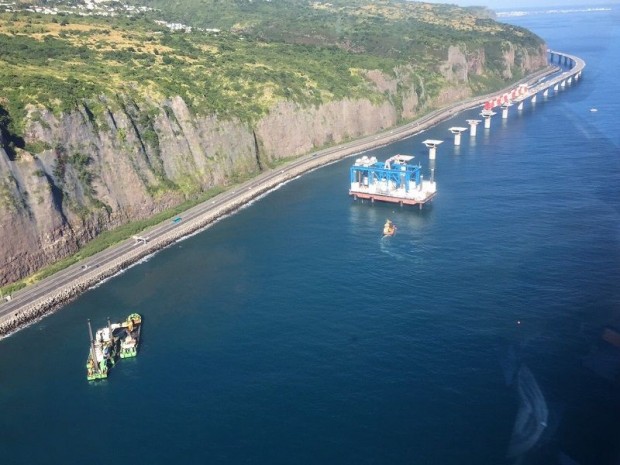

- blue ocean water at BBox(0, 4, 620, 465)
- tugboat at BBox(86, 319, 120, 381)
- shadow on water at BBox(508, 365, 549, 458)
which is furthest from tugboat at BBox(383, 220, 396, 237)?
tugboat at BBox(86, 319, 120, 381)

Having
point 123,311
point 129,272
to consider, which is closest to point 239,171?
point 129,272

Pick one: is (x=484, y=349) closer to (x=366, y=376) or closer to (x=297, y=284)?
(x=366, y=376)

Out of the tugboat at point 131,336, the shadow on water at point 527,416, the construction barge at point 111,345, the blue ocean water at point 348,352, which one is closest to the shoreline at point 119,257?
the blue ocean water at point 348,352

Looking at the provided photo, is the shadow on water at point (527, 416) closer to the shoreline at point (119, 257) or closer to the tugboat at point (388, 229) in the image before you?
the tugboat at point (388, 229)

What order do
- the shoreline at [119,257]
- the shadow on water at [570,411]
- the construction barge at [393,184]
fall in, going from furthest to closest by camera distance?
the construction barge at [393,184]
the shoreline at [119,257]
the shadow on water at [570,411]

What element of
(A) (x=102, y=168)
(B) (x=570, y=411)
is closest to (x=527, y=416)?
(B) (x=570, y=411)

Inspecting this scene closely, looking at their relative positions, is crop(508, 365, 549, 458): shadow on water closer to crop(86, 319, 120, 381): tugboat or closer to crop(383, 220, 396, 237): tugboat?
crop(383, 220, 396, 237): tugboat

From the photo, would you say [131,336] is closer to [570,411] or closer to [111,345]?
[111,345]
